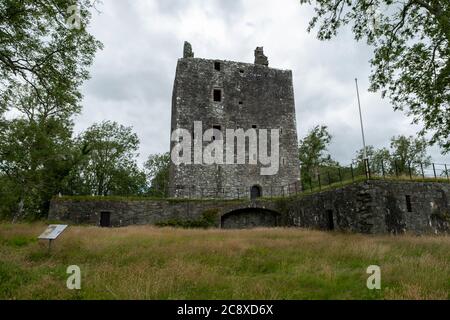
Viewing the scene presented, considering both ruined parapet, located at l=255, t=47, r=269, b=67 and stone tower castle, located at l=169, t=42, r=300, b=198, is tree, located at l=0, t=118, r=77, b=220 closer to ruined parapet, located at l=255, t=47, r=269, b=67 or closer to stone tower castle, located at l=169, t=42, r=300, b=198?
stone tower castle, located at l=169, t=42, r=300, b=198

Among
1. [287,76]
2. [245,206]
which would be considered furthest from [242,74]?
[245,206]

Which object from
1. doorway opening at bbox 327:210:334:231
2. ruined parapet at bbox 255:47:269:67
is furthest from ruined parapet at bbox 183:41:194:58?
doorway opening at bbox 327:210:334:231

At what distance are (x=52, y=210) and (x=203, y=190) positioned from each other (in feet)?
37.9

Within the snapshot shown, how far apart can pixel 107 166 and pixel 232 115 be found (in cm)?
1915

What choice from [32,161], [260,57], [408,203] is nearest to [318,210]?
[408,203]

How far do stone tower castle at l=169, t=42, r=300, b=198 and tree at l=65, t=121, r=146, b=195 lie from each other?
14.1m

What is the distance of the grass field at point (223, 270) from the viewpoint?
5805 millimetres

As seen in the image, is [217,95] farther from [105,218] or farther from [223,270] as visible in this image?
[223,270]

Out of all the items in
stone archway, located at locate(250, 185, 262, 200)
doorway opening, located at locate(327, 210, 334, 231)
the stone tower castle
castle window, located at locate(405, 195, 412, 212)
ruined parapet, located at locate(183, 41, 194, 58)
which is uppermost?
ruined parapet, located at locate(183, 41, 194, 58)

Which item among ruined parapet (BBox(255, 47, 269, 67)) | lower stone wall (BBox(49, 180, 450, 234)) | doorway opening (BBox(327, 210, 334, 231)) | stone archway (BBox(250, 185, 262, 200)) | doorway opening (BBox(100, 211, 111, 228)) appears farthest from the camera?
ruined parapet (BBox(255, 47, 269, 67))

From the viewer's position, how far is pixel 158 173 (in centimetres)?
5019

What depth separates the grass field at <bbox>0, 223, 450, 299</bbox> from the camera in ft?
19.0

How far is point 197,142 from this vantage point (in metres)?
27.5
